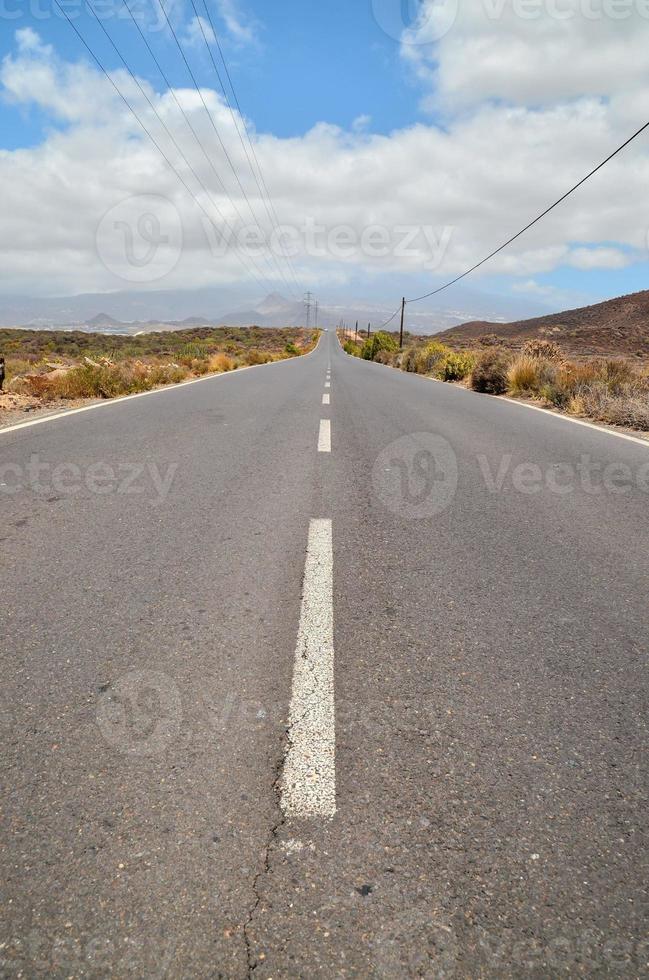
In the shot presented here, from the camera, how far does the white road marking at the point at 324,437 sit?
675 centimetres

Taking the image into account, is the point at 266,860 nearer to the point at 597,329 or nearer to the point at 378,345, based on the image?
the point at 378,345

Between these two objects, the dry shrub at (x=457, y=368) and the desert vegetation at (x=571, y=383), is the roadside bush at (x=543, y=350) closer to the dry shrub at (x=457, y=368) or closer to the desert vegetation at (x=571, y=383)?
the desert vegetation at (x=571, y=383)

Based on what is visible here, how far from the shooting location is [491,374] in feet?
52.0

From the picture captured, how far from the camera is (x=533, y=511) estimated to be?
4.51 metres

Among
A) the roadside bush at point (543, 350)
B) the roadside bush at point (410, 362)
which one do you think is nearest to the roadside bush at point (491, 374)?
the roadside bush at point (543, 350)

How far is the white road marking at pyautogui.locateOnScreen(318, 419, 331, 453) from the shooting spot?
6.75 m

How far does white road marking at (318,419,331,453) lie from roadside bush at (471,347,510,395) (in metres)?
8.51

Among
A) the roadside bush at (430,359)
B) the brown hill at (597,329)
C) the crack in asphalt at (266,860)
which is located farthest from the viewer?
the brown hill at (597,329)

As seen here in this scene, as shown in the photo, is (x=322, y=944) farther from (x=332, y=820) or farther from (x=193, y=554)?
(x=193, y=554)

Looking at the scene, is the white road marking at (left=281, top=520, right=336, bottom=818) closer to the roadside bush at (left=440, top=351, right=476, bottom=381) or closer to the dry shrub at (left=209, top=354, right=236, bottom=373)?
the roadside bush at (left=440, top=351, right=476, bottom=381)

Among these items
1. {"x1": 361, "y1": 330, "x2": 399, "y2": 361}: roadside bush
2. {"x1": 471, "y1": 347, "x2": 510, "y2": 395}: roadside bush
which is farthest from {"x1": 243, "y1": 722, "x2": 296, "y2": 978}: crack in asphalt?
{"x1": 361, "y1": 330, "x2": 399, "y2": 361}: roadside bush

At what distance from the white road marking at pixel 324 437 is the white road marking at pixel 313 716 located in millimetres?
3791

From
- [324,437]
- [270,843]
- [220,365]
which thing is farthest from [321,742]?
[220,365]

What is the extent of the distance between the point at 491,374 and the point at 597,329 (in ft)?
161
